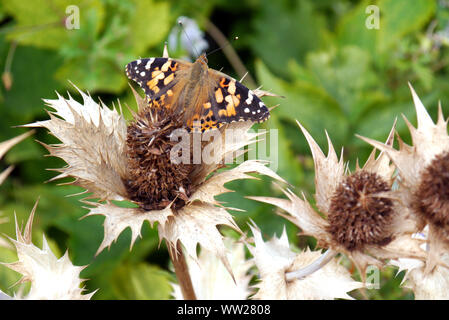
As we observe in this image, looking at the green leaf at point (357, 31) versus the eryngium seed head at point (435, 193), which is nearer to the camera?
the eryngium seed head at point (435, 193)

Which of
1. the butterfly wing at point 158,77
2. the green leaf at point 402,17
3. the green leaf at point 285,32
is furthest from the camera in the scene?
the green leaf at point 285,32

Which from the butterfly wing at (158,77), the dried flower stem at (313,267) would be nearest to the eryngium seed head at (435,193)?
the dried flower stem at (313,267)

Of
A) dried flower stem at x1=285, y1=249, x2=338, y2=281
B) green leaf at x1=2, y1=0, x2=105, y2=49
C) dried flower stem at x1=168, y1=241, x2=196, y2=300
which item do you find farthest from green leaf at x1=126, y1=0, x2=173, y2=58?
dried flower stem at x1=285, y1=249, x2=338, y2=281

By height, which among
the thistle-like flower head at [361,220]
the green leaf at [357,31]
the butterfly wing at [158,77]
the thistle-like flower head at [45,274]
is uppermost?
the green leaf at [357,31]

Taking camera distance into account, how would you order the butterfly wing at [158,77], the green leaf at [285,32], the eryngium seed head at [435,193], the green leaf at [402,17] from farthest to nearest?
the green leaf at [285,32] → the green leaf at [402,17] → the butterfly wing at [158,77] → the eryngium seed head at [435,193]

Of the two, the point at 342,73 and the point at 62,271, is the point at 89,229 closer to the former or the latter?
the point at 62,271

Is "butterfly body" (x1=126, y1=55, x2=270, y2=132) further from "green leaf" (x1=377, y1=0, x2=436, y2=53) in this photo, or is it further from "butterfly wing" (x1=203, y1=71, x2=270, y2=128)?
"green leaf" (x1=377, y1=0, x2=436, y2=53)

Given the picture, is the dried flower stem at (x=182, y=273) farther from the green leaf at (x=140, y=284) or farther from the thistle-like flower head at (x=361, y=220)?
the green leaf at (x=140, y=284)

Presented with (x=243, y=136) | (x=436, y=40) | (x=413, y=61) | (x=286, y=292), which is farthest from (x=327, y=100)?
(x=286, y=292)
